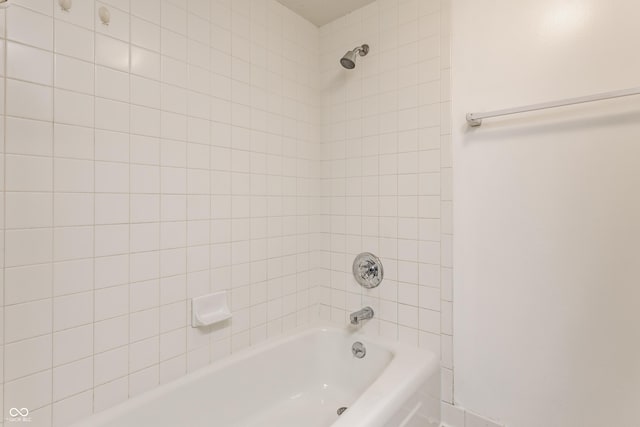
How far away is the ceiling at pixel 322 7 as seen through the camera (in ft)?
5.82

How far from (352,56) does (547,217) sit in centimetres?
119

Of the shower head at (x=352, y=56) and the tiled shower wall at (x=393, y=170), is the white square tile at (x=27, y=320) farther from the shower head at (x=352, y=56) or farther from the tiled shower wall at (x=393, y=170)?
the shower head at (x=352, y=56)

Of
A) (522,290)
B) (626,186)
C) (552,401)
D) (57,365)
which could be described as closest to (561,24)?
(626,186)

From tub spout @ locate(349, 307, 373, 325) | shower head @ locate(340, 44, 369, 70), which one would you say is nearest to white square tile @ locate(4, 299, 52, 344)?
tub spout @ locate(349, 307, 373, 325)

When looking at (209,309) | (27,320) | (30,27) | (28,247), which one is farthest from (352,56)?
(27,320)

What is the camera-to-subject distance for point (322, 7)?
182cm

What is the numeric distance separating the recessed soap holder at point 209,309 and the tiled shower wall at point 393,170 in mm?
709

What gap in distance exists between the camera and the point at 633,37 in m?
1.12

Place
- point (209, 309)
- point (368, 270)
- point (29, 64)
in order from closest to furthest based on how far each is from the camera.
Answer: point (29, 64) → point (209, 309) → point (368, 270)

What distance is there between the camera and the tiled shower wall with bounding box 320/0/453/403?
155 cm

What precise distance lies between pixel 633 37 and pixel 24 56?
2.02 meters

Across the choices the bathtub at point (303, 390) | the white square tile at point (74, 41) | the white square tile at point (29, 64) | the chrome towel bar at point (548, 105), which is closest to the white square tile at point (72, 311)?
the bathtub at point (303, 390)

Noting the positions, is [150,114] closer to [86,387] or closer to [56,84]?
[56,84]

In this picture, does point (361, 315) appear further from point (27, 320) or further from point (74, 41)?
point (74, 41)
